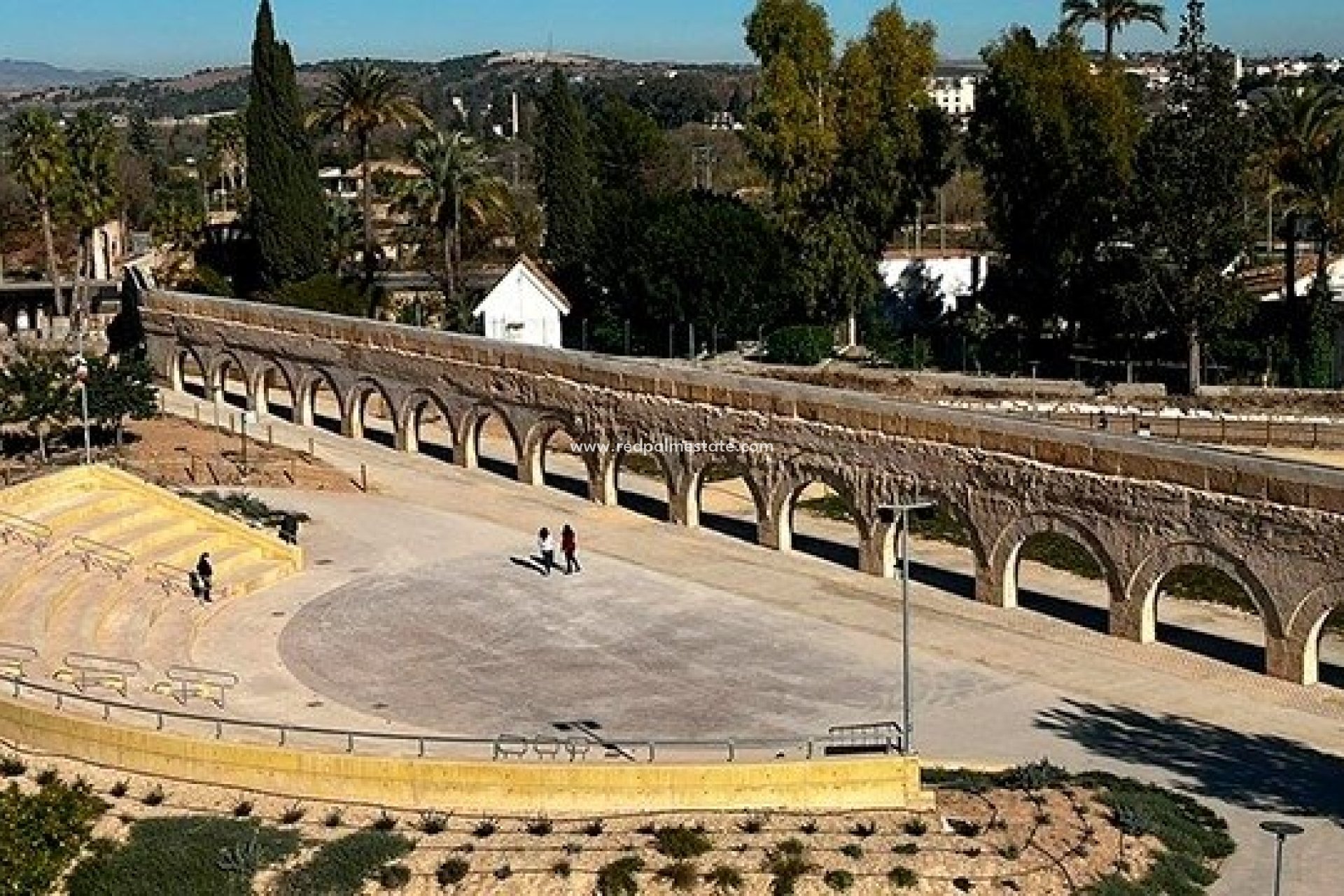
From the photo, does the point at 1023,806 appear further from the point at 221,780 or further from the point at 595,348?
the point at 595,348

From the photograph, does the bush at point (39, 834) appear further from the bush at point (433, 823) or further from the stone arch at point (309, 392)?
the stone arch at point (309, 392)

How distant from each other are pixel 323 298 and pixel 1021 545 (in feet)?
123

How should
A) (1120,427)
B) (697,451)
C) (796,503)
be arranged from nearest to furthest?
(697,451), (796,503), (1120,427)

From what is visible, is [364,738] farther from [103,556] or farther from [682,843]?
[103,556]

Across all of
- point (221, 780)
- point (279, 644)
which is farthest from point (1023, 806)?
point (279, 644)

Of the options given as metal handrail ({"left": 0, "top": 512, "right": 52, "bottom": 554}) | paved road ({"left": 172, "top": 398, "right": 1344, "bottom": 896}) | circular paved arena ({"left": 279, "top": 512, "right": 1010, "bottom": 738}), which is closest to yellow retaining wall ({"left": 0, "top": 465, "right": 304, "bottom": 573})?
paved road ({"left": 172, "top": 398, "right": 1344, "bottom": 896})

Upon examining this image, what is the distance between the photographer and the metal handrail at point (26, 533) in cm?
3581

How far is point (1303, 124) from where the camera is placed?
186ft

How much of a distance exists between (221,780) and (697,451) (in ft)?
63.3

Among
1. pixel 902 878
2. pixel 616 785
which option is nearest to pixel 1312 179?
pixel 616 785

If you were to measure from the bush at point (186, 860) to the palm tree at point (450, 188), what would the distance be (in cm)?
4619

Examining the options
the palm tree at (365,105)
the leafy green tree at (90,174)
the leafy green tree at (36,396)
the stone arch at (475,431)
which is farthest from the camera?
the leafy green tree at (90,174)

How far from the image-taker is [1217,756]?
90.2ft

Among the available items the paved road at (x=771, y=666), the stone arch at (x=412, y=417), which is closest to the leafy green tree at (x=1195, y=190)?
the paved road at (x=771, y=666)
